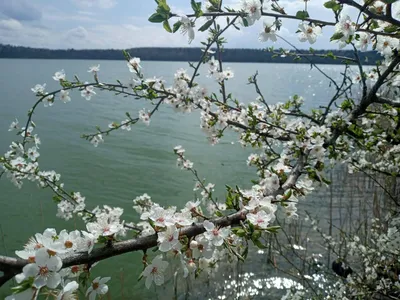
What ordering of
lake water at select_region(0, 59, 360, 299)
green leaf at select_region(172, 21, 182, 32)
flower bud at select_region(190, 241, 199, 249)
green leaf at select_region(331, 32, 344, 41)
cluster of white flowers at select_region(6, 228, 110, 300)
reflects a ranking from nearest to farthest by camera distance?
1. cluster of white flowers at select_region(6, 228, 110, 300)
2. flower bud at select_region(190, 241, 199, 249)
3. green leaf at select_region(172, 21, 182, 32)
4. green leaf at select_region(331, 32, 344, 41)
5. lake water at select_region(0, 59, 360, 299)

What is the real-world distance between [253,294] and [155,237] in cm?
447

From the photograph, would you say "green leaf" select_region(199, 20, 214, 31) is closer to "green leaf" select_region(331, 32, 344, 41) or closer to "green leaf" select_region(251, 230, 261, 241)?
"green leaf" select_region(331, 32, 344, 41)

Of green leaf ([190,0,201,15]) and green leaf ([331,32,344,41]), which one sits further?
green leaf ([331,32,344,41])

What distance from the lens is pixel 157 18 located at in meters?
1.58

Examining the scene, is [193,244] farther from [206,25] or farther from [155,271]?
[206,25]

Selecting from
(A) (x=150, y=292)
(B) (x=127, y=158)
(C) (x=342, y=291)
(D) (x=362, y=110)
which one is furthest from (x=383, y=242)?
(B) (x=127, y=158)

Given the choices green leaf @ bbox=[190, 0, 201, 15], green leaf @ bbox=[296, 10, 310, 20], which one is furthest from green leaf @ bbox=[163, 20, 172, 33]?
green leaf @ bbox=[296, 10, 310, 20]

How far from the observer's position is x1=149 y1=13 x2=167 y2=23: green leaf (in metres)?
1.56

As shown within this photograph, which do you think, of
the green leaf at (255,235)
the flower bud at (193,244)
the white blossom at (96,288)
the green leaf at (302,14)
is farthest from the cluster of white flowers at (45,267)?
the green leaf at (302,14)

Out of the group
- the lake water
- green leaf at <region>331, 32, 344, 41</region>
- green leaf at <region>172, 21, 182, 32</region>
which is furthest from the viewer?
the lake water

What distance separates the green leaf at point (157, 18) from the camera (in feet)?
5.13

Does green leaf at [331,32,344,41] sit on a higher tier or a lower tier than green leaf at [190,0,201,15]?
lower

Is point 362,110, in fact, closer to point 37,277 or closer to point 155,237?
point 155,237

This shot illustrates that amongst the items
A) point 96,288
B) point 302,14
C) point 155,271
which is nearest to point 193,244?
point 155,271
